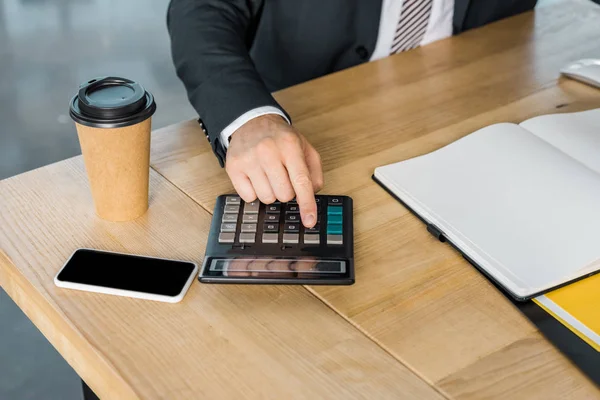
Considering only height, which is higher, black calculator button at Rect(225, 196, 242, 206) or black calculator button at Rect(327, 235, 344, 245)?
black calculator button at Rect(327, 235, 344, 245)

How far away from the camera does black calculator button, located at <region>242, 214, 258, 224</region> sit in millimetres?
952

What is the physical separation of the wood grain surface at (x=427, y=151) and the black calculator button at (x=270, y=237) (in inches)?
3.7

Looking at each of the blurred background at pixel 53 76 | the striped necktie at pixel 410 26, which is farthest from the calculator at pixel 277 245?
the blurred background at pixel 53 76

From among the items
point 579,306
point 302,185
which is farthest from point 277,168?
point 579,306

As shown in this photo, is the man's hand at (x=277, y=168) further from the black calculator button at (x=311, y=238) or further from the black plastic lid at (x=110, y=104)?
the black plastic lid at (x=110, y=104)

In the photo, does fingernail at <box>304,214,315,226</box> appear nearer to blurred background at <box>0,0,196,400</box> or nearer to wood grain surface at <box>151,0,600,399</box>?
wood grain surface at <box>151,0,600,399</box>

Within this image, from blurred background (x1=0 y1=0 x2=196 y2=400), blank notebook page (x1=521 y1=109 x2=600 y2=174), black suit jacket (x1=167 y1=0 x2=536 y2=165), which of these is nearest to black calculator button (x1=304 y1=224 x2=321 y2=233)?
black suit jacket (x1=167 y1=0 x2=536 y2=165)

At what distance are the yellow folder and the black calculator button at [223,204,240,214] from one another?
369mm

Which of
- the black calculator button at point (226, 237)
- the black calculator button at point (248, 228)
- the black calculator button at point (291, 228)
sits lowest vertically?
the black calculator button at point (226, 237)

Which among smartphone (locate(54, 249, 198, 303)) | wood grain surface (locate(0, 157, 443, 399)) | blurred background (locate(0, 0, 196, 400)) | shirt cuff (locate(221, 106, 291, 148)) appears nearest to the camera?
wood grain surface (locate(0, 157, 443, 399))

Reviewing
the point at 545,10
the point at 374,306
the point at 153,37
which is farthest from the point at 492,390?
the point at 153,37

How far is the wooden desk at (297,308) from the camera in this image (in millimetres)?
760

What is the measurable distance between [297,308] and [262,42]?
33.8 inches

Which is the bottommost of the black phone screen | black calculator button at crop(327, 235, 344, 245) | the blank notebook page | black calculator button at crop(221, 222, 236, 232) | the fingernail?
the black phone screen
